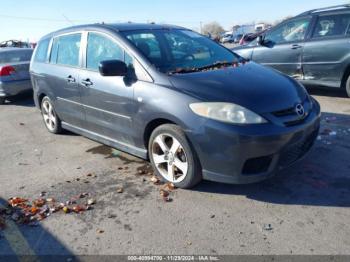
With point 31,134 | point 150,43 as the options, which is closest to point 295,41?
point 150,43

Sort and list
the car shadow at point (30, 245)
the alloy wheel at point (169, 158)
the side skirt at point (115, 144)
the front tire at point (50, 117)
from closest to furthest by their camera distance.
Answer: the car shadow at point (30, 245) < the alloy wheel at point (169, 158) < the side skirt at point (115, 144) < the front tire at point (50, 117)

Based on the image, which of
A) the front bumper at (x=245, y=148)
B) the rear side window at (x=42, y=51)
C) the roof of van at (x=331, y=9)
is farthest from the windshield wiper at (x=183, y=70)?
the roof of van at (x=331, y=9)

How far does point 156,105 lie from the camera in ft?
13.0

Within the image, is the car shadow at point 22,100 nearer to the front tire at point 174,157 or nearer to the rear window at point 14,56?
the rear window at point 14,56

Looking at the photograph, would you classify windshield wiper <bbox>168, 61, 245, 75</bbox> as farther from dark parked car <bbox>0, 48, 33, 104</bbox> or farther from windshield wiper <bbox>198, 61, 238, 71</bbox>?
dark parked car <bbox>0, 48, 33, 104</bbox>

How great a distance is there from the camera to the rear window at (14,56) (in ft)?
33.0

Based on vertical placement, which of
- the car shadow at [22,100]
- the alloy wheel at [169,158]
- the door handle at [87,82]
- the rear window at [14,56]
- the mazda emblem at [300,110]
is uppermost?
the mazda emblem at [300,110]

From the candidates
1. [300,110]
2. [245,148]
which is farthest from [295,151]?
[245,148]

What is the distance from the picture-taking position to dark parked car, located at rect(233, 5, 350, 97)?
7145 mm

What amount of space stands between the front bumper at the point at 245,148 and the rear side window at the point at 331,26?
4.29m

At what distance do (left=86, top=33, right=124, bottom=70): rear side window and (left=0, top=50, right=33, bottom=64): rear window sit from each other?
594 centimetres

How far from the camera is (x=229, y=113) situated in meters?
3.50

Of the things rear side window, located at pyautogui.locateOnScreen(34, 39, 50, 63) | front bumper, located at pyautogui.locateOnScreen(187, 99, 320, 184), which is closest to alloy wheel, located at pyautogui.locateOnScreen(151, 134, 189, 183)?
front bumper, located at pyautogui.locateOnScreen(187, 99, 320, 184)

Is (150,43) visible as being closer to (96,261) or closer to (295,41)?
(96,261)
